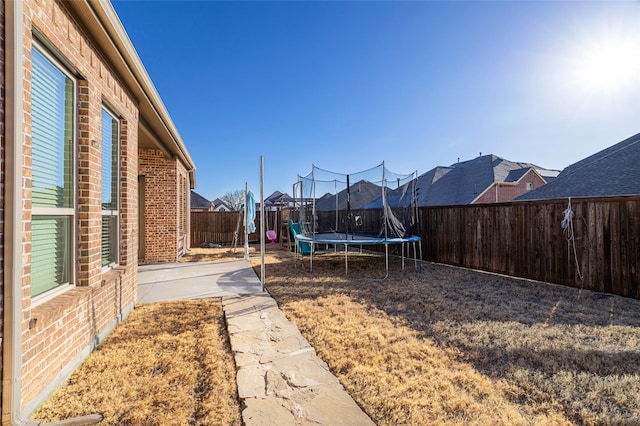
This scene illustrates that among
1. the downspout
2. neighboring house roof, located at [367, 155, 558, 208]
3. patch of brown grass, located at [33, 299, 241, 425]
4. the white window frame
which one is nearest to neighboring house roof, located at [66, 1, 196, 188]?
the white window frame

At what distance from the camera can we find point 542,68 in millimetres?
7066

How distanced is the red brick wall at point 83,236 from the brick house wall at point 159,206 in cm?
395

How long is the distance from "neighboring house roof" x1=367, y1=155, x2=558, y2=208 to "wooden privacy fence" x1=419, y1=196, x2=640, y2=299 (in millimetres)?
12408

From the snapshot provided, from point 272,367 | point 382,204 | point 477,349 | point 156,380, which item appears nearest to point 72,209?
point 156,380

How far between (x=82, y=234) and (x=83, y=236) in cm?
2

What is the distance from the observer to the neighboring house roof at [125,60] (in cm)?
241

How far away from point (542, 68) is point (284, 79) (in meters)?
7.68

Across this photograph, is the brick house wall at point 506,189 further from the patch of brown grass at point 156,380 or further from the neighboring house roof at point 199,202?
the neighboring house roof at point 199,202

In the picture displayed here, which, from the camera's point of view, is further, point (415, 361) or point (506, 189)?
point (506, 189)

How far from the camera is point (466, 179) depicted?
21.3 metres

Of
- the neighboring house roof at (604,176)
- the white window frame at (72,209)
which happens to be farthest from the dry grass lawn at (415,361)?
the neighboring house roof at (604,176)

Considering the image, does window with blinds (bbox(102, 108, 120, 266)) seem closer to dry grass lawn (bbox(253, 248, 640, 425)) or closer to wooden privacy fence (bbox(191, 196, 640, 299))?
dry grass lawn (bbox(253, 248, 640, 425))

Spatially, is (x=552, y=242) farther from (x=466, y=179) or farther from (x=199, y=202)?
(x=199, y=202)

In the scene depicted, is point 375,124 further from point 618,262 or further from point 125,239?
point 125,239
